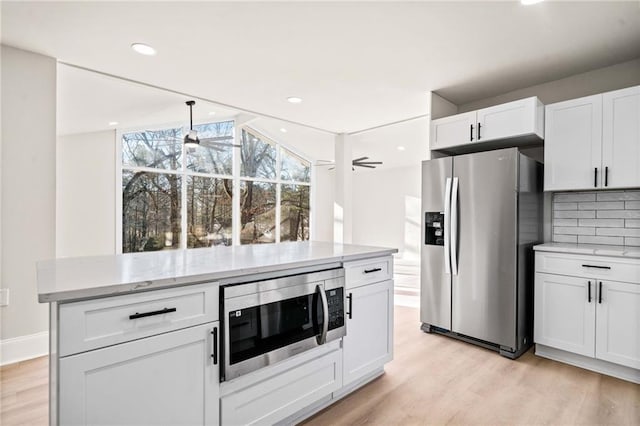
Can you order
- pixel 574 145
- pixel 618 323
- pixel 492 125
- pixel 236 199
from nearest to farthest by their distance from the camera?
pixel 618 323, pixel 574 145, pixel 492 125, pixel 236 199

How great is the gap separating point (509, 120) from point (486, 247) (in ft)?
3.73

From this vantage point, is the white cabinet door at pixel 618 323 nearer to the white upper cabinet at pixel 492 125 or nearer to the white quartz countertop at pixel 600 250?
the white quartz countertop at pixel 600 250

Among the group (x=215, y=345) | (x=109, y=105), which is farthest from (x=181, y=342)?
(x=109, y=105)

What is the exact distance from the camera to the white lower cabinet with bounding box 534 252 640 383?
234 cm

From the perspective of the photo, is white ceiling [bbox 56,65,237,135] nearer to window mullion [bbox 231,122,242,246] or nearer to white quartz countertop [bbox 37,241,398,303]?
window mullion [bbox 231,122,242,246]

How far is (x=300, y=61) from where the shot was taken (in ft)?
9.52

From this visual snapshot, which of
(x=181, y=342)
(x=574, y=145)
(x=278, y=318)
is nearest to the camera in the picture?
(x=181, y=342)

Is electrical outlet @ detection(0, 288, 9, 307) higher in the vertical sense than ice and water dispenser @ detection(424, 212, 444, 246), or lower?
lower

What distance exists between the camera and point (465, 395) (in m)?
2.20

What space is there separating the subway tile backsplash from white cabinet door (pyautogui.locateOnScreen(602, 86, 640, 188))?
38 centimetres

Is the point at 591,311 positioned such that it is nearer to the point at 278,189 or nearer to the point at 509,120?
the point at 509,120

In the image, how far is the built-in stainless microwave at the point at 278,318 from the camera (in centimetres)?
156

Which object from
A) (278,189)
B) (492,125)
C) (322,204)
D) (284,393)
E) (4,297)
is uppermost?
(492,125)

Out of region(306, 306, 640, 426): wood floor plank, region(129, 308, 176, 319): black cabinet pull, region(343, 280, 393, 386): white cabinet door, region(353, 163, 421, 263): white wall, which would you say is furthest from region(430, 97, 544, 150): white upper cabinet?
region(353, 163, 421, 263): white wall
